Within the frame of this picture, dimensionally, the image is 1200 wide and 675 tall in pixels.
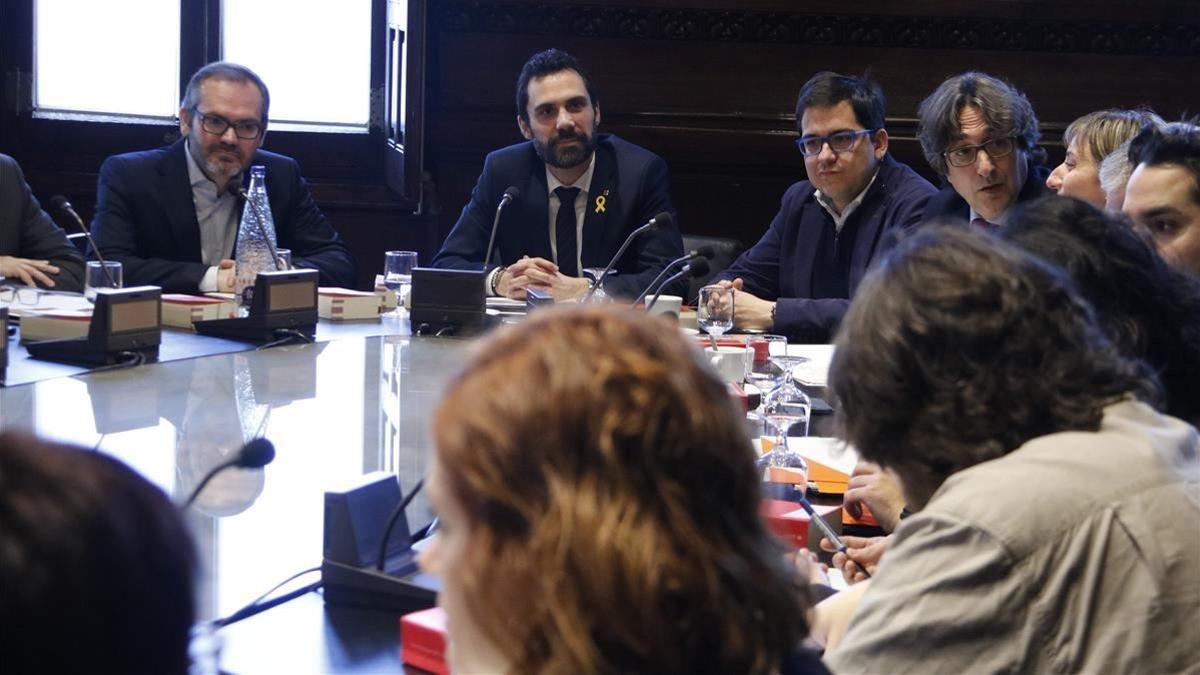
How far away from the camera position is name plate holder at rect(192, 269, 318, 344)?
134 inches

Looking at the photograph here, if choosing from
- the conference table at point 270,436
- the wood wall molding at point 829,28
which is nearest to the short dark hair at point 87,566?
the conference table at point 270,436

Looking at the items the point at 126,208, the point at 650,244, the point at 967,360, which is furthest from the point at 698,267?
the point at 126,208

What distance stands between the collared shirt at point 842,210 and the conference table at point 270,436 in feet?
4.40

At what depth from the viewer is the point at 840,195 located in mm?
4242

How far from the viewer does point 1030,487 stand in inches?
52.7

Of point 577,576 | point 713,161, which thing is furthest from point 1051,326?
point 713,161

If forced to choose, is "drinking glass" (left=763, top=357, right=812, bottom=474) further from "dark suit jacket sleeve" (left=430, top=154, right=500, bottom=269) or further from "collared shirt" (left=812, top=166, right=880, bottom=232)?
"dark suit jacket sleeve" (left=430, top=154, right=500, bottom=269)

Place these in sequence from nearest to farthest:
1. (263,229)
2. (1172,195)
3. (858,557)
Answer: (858,557) → (1172,195) → (263,229)

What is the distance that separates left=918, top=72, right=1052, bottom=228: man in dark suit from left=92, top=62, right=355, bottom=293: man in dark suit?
1896 mm

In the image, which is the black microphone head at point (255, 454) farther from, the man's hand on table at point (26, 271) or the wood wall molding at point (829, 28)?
the wood wall molding at point (829, 28)

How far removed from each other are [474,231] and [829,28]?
1.67 m

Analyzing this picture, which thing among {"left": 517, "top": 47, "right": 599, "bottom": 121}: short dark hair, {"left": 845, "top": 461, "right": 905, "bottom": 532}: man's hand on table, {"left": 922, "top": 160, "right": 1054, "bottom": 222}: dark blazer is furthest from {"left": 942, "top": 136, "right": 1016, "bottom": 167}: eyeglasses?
{"left": 845, "top": 461, "right": 905, "bottom": 532}: man's hand on table

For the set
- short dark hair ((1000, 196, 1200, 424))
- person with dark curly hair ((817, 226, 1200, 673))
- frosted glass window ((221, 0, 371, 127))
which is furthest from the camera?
frosted glass window ((221, 0, 371, 127))

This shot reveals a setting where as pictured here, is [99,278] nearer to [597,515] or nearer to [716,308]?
[716,308]
